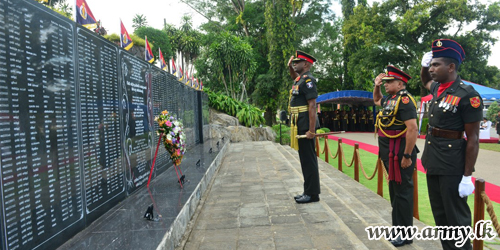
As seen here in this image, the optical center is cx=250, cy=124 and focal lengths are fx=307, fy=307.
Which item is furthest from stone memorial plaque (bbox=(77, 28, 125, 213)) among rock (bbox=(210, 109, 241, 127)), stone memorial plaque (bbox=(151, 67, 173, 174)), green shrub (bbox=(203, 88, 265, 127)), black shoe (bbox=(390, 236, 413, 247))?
green shrub (bbox=(203, 88, 265, 127))

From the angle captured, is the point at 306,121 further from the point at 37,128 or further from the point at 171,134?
the point at 37,128

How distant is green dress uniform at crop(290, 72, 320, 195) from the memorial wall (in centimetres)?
243

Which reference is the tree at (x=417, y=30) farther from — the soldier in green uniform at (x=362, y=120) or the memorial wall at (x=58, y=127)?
the memorial wall at (x=58, y=127)

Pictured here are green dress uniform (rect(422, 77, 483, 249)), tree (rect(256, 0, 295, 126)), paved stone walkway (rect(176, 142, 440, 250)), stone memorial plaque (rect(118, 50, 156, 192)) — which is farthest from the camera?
tree (rect(256, 0, 295, 126))

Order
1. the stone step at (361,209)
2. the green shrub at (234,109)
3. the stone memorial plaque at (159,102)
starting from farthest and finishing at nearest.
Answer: the green shrub at (234,109)
the stone memorial plaque at (159,102)
the stone step at (361,209)

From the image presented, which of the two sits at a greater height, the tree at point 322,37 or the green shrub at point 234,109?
the tree at point 322,37

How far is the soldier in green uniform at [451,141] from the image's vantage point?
2.51 m

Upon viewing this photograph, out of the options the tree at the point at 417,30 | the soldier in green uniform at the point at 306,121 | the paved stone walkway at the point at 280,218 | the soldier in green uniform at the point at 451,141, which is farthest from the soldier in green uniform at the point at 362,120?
the soldier in green uniform at the point at 451,141

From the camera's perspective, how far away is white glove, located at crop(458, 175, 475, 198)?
2413mm

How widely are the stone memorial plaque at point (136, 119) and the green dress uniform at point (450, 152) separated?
3601 millimetres

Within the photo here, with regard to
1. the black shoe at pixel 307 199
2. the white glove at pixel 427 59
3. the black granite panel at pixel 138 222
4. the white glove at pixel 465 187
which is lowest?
the black shoe at pixel 307 199

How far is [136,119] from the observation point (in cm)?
462

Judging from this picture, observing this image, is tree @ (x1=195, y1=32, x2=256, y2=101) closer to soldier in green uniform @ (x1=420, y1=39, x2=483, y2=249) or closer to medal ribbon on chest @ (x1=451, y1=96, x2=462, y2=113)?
soldier in green uniform @ (x1=420, y1=39, x2=483, y2=249)

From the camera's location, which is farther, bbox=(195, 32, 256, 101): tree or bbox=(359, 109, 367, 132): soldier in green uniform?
bbox=(359, 109, 367, 132): soldier in green uniform
